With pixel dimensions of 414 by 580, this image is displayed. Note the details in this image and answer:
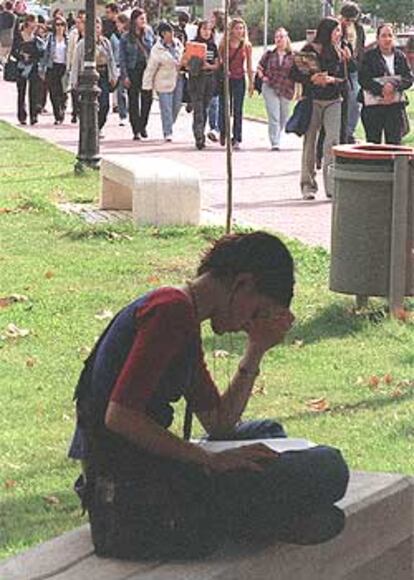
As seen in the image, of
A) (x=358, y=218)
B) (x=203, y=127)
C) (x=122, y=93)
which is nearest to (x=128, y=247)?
(x=358, y=218)

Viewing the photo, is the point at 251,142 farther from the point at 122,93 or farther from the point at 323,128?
the point at 323,128

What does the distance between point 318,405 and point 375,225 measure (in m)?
2.27

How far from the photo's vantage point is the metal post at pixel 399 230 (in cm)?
956

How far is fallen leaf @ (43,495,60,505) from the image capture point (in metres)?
6.15

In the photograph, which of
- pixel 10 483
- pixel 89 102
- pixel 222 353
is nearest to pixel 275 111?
pixel 89 102

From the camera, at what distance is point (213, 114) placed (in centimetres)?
2420

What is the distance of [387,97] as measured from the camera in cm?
1628

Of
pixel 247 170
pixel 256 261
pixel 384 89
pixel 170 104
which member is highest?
pixel 256 261

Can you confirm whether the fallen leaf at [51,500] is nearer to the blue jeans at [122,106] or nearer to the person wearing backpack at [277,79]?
the person wearing backpack at [277,79]

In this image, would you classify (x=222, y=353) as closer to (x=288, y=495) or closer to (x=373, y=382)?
(x=373, y=382)

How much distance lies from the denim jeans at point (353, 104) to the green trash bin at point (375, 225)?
820 centimetres

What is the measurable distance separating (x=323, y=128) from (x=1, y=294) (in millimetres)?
6388

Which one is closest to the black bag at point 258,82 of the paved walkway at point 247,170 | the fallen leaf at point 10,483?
the paved walkway at point 247,170

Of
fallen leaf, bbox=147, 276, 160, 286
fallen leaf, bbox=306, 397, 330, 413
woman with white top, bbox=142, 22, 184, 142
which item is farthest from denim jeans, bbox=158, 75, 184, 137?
fallen leaf, bbox=306, 397, 330, 413
